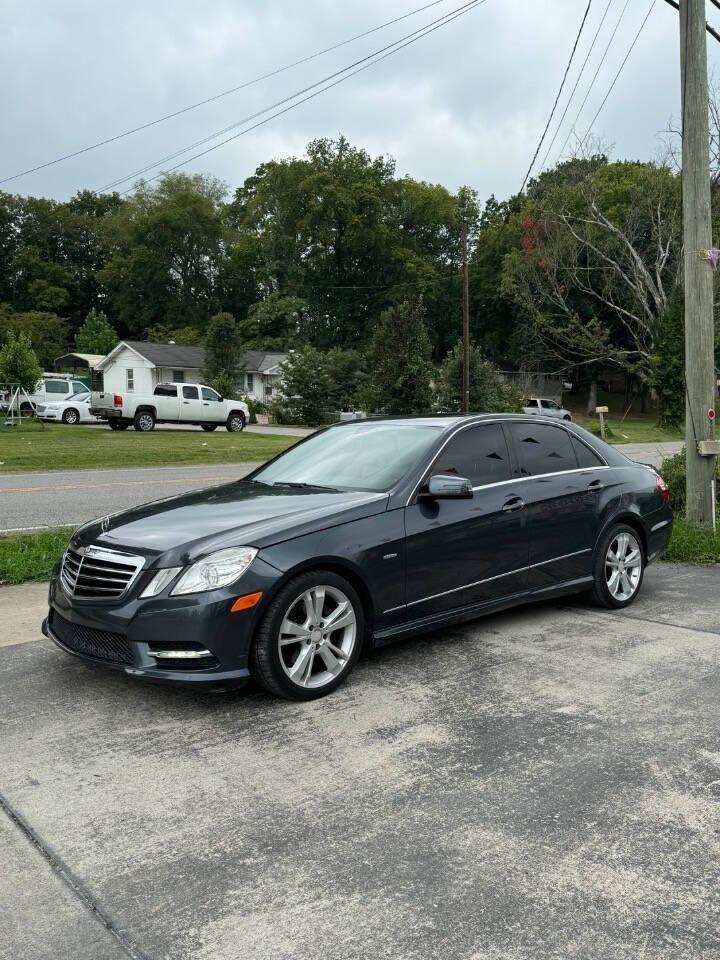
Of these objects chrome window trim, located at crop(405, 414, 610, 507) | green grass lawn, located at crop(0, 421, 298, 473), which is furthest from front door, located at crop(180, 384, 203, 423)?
chrome window trim, located at crop(405, 414, 610, 507)

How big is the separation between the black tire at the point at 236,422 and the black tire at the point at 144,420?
3231 millimetres

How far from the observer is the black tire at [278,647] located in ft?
14.7

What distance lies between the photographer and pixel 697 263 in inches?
370

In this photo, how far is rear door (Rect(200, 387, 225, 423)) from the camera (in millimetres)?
35406

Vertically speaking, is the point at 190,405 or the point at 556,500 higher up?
the point at 190,405

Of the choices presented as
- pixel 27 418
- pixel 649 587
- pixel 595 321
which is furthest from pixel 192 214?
pixel 649 587

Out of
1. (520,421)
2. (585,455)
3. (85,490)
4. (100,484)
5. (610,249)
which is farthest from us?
(610,249)

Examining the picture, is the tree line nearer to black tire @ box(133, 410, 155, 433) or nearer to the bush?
black tire @ box(133, 410, 155, 433)

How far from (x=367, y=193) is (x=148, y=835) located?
77442mm

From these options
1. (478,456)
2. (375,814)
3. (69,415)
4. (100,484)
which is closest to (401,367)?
(69,415)

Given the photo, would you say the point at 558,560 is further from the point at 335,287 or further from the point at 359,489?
the point at 335,287

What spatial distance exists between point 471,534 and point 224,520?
1.54 meters

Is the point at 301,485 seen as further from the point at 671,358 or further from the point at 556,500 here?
the point at 671,358

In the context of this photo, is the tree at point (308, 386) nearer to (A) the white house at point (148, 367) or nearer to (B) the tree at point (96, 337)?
(A) the white house at point (148, 367)
